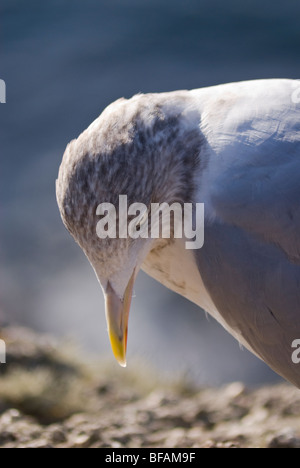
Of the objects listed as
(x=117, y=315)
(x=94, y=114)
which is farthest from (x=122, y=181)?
(x=94, y=114)

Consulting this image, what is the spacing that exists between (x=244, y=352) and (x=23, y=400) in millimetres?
1531

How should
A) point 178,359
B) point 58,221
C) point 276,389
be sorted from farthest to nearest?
1. point 58,221
2. point 178,359
3. point 276,389

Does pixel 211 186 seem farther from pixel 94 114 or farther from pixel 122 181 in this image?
pixel 94 114

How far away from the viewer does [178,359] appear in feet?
12.3

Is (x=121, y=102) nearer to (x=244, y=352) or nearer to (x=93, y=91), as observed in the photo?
(x=244, y=352)

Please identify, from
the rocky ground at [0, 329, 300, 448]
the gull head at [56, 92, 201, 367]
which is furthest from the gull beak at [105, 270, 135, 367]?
the rocky ground at [0, 329, 300, 448]

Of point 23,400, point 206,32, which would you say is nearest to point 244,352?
point 23,400

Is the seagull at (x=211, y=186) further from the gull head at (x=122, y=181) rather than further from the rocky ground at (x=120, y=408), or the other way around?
the rocky ground at (x=120, y=408)

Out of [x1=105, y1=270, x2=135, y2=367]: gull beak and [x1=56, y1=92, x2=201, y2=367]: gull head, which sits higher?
[x1=56, y1=92, x2=201, y2=367]: gull head

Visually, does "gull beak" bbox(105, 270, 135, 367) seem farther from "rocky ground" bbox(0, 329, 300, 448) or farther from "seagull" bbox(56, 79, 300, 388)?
"rocky ground" bbox(0, 329, 300, 448)

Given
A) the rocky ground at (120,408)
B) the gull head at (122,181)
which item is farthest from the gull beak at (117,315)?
the rocky ground at (120,408)

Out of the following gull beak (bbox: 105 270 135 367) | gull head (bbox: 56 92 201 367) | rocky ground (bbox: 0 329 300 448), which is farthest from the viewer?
rocky ground (bbox: 0 329 300 448)

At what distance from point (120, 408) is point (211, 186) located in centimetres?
157

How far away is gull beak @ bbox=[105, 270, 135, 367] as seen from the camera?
1.76 meters
